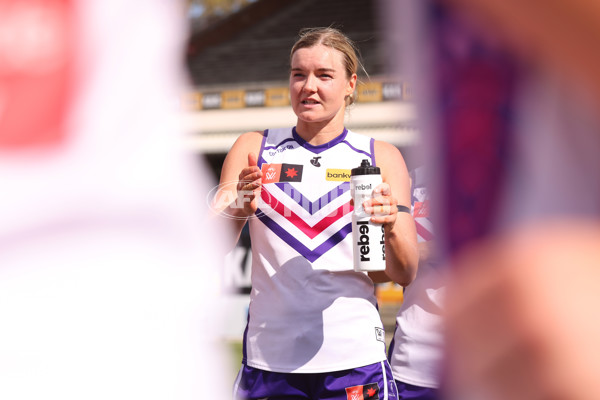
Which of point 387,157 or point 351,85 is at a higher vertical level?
point 351,85

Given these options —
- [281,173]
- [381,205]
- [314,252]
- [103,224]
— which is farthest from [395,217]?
[103,224]

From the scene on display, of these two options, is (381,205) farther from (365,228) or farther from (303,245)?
(303,245)

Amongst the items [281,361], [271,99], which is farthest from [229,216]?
[271,99]

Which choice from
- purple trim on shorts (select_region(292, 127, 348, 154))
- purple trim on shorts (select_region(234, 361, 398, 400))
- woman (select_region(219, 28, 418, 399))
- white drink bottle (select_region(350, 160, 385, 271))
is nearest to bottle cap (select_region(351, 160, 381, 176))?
white drink bottle (select_region(350, 160, 385, 271))

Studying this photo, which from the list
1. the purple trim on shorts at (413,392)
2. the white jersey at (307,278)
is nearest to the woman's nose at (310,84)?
the white jersey at (307,278)

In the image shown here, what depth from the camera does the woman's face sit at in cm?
243

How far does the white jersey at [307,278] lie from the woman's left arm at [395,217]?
7cm

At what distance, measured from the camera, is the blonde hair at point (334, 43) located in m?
2.49

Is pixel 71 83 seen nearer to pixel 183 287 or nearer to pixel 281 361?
pixel 183 287

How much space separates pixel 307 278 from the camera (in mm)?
2359

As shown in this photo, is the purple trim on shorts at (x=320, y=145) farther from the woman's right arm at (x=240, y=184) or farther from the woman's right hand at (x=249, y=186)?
the woman's right hand at (x=249, y=186)

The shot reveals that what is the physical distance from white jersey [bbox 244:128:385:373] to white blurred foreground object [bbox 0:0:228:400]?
5.39 feet

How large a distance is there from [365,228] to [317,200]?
41 centimetres

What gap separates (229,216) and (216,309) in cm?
148
